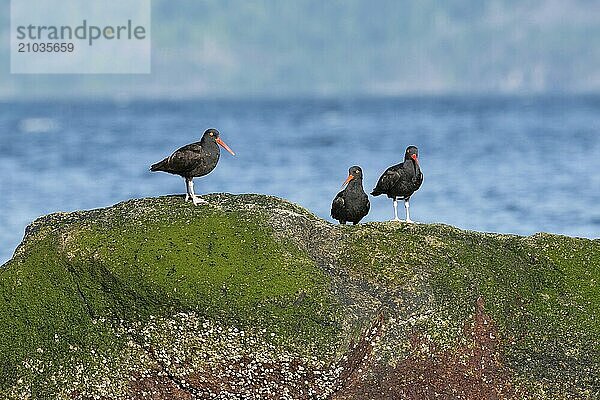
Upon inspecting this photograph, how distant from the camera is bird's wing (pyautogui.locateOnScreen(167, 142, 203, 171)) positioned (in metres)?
8.53

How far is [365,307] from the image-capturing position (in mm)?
6828

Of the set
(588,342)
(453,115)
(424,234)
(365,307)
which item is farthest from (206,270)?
(453,115)

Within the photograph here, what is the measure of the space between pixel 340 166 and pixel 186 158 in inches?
975

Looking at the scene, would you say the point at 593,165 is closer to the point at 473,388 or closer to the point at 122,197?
the point at 122,197

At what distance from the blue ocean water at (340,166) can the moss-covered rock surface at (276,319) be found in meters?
10.4

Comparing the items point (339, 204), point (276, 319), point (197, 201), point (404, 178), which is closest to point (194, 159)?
point (197, 201)

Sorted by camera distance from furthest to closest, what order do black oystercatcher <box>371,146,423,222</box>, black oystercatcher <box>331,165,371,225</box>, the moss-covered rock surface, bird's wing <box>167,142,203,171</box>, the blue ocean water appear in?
1. the blue ocean water
2. black oystercatcher <box>371,146,423,222</box>
3. black oystercatcher <box>331,165,371,225</box>
4. bird's wing <box>167,142,203,171</box>
5. the moss-covered rock surface

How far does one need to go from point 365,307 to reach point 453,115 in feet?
233

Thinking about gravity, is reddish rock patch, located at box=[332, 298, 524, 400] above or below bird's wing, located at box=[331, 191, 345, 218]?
below

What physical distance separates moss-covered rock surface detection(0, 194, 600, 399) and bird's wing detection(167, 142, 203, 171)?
1260 millimetres

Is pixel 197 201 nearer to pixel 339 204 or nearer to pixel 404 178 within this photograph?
pixel 339 204

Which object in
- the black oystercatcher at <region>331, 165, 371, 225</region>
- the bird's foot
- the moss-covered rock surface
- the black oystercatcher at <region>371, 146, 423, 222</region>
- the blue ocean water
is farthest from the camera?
the blue ocean water

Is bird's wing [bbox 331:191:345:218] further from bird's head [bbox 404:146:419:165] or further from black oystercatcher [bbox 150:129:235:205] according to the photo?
black oystercatcher [bbox 150:129:235:205]

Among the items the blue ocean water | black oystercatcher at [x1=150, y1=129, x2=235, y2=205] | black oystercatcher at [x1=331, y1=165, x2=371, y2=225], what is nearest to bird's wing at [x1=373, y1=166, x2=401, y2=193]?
black oystercatcher at [x1=331, y1=165, x2=371, y2=225]
